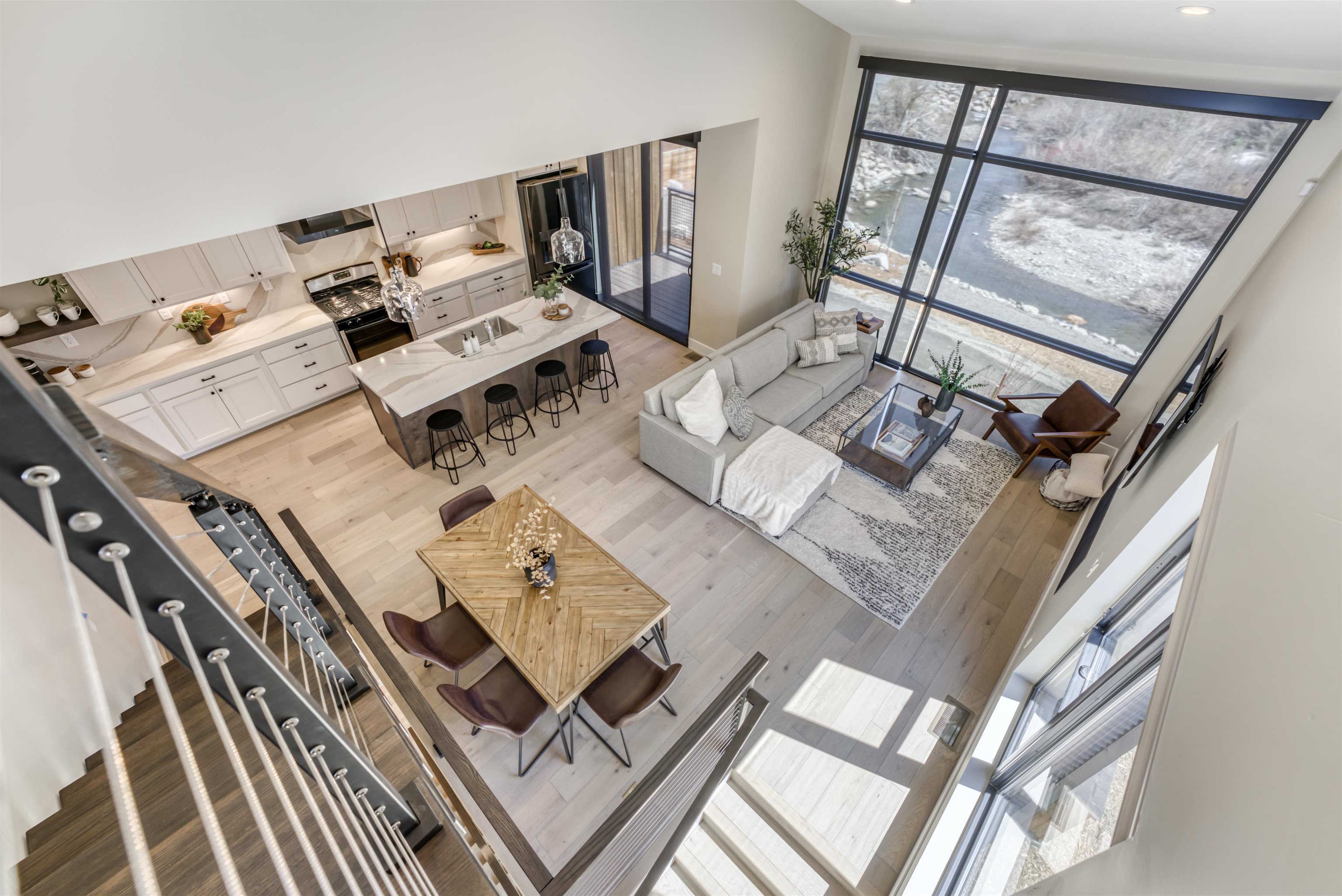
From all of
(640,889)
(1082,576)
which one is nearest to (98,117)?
(640,889)

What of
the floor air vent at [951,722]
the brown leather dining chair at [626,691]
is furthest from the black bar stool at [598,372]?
the floor air vent at [951,722]

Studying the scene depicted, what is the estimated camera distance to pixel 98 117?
7.71 ft

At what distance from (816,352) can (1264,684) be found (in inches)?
206

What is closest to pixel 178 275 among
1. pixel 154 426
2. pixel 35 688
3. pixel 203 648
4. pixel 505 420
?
pixel 154 426

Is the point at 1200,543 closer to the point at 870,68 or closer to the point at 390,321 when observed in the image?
the point at 870,68

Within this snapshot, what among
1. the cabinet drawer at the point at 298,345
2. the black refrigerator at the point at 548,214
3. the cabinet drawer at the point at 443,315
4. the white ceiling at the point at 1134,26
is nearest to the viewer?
the white ceiling at the point at 1134,26

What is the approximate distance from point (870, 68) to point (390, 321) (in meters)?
5.69

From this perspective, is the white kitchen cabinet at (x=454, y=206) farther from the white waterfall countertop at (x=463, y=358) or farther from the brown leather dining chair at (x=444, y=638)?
the brown leather dining chair at (x=444, y=638)

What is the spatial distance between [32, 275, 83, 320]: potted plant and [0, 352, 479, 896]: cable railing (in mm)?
4293

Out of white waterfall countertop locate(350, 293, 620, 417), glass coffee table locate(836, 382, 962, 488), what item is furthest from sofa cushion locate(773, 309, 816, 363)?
white waterfall countertop locate(350, 293, 620, 417)

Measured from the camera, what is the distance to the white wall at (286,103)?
228cm

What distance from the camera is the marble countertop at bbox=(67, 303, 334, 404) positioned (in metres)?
4.77

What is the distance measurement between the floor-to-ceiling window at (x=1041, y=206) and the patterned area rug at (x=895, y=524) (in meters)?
1.24

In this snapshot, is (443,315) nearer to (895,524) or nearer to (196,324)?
(196,324)
